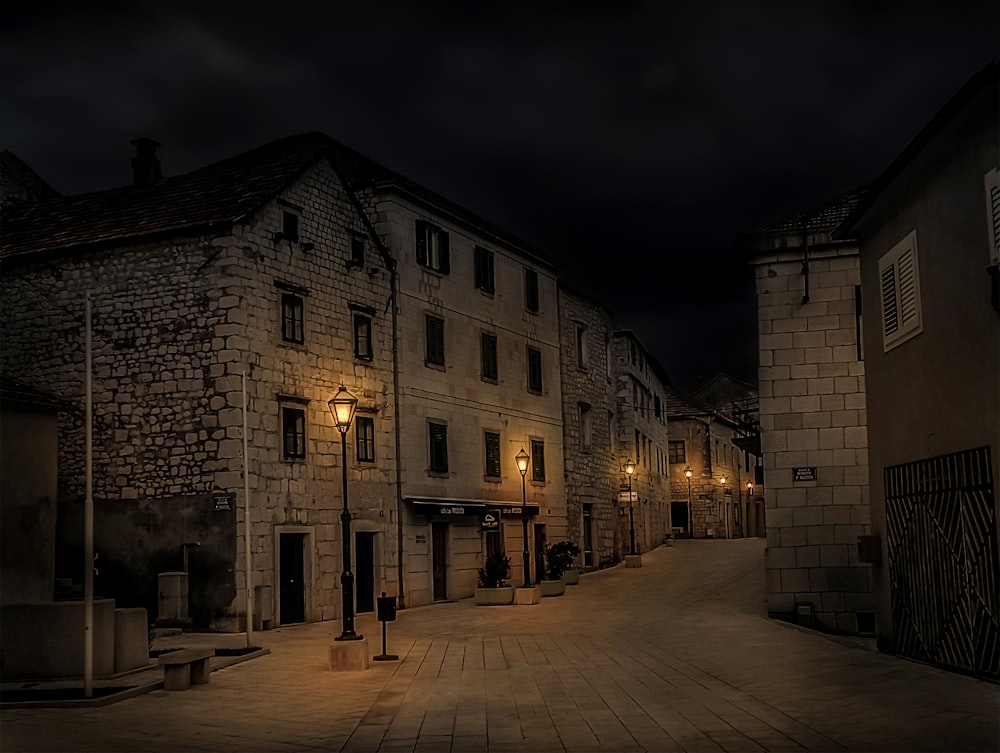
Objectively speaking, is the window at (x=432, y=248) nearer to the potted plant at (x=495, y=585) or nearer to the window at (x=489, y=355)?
the window at (x=489, y=355)

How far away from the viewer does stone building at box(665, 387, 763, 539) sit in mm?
58969

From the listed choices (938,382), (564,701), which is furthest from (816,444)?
(564,701)

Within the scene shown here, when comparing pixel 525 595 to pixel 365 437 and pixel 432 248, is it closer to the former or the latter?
pixel 365 437

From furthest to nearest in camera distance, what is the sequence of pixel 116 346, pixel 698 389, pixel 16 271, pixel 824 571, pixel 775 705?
pixel 698 389
pixel 16 271
pixel 116 346
pixel 824 571
pixel 775 705

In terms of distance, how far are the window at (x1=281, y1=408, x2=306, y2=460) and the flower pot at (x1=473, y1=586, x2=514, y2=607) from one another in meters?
6.43

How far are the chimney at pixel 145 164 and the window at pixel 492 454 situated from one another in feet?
38.3

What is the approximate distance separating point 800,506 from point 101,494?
14.4 meters

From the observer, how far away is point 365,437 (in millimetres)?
26484

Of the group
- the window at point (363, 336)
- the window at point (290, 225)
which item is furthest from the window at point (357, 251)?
the window at point (290, 225)

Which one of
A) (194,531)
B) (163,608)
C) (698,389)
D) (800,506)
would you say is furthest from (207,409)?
(698,389)

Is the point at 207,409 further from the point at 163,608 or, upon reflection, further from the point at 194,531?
the point at 163,608

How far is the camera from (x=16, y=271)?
81.7 ft

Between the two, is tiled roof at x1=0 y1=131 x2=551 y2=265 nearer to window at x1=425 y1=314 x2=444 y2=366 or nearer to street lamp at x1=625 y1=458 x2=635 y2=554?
window at x1=425 y1=314 x2=444 y2=366

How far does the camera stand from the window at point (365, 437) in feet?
85.7
